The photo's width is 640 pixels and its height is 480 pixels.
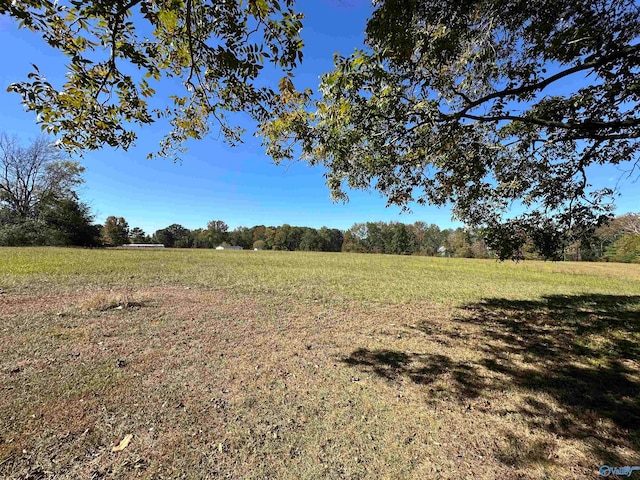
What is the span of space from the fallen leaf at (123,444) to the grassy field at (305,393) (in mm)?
43

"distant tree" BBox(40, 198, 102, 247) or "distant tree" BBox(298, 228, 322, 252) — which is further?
"distant tree" BBox(298, 228, 322, 252)

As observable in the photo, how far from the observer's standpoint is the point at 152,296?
7.11 meters

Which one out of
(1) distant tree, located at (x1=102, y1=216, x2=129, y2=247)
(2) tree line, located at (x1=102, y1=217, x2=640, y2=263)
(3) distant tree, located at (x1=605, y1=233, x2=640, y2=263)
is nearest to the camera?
(3) distant tree, located at (x1=605, y1=233, x2=640, y2=263)

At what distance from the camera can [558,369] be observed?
3.79 meters

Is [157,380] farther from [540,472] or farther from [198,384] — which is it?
[540,472]

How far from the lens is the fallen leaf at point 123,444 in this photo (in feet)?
6.86

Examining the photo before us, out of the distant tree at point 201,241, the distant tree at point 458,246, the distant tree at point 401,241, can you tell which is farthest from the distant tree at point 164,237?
the distant tree at point 458,246

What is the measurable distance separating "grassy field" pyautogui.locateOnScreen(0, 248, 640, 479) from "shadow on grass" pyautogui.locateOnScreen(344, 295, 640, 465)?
0.08 feet

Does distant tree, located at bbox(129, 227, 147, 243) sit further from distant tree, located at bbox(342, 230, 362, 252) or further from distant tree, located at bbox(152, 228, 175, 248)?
distant tree, located at bbox(342, 230, 362, 252)

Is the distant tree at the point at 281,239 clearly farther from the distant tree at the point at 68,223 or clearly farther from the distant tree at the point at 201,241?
the distant tree at the point at 68,223

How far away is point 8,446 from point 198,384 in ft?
4.83

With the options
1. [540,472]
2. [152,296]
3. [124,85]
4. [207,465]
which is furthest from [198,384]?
[152,296]

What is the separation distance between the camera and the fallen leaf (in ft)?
6.86

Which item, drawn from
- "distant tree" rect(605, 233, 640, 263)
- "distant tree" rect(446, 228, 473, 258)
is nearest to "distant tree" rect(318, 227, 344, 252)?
"distant tree" rect(446, 228, 473, 258)
